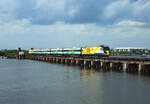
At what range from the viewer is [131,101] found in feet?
67.1

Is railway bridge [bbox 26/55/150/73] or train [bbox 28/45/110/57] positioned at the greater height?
train [bbox 28/45/110/57]

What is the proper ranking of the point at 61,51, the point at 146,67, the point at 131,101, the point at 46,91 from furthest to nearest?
the point at 61,51
the point at 146,67
the point at 46,91
the point at 131,101

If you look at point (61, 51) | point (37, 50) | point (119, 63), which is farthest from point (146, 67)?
point (37, 50)

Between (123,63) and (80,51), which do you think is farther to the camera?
(80,51)

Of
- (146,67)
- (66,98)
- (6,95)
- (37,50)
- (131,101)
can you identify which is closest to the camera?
(131,101)

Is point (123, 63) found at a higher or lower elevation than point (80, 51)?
lower

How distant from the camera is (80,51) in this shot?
79.0 metres

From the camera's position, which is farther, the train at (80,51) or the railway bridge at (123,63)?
the train at (80,51)

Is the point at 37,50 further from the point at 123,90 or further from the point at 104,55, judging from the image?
the point at 123,90

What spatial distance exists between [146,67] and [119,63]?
9.60 metres

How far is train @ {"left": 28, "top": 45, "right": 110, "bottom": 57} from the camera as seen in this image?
215 feet

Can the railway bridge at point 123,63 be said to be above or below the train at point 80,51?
below

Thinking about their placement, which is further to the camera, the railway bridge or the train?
the train

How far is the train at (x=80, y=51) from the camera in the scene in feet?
215
